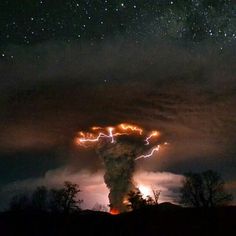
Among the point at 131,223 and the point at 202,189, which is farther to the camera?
the point at 202,189

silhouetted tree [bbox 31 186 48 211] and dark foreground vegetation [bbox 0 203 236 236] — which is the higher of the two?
silhouetted tree [bbox 31 186 48 211]

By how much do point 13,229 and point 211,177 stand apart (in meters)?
69.5

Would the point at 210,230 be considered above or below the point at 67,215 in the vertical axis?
below

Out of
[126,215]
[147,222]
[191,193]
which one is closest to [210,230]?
[147,222]

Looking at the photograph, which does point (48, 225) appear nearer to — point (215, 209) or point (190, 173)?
point (215, 209)

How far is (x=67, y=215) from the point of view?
156 ft

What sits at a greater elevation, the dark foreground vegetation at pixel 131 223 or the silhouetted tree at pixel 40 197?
the silhouetted tree at pixel 40 197

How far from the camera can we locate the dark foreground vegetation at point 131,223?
3872 cm

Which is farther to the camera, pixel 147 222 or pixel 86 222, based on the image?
pixel 86 222

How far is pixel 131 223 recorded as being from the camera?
144ft

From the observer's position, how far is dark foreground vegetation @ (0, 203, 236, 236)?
38719 millimetres

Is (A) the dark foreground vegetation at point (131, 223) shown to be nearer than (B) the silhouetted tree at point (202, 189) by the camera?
Yes

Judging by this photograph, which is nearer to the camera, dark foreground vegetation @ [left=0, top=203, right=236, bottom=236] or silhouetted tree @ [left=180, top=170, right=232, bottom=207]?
dark foreground vegetation @ [left=0, top=203, right=236, bottom=236]

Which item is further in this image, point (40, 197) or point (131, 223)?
point (40, 197)
